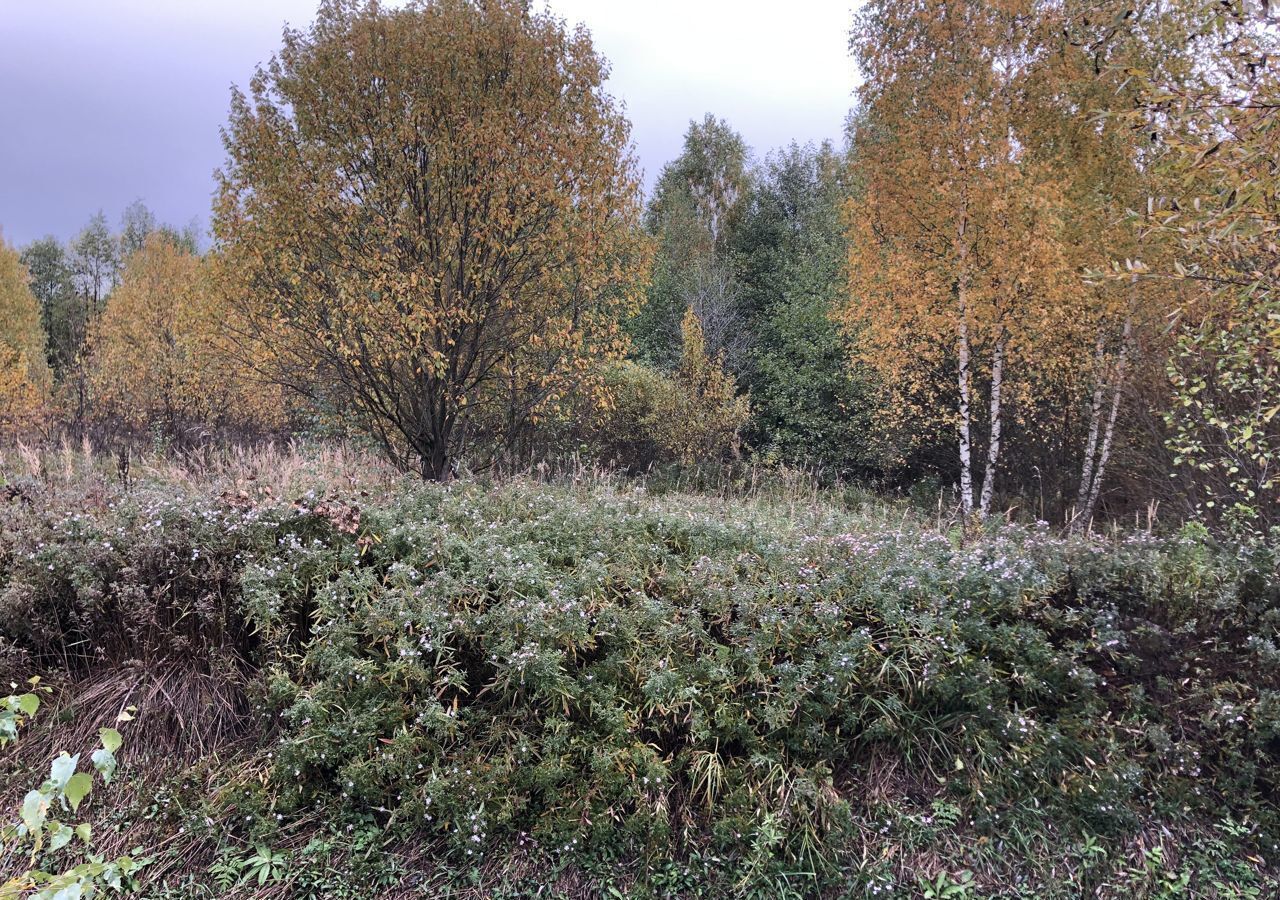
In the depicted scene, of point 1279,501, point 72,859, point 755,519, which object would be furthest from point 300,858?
point 1279,501

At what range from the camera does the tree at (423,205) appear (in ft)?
21.3

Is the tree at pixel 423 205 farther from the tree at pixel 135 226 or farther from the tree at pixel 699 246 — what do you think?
the tree at pixel 135 226

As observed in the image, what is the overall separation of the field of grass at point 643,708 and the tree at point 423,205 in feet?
10.9

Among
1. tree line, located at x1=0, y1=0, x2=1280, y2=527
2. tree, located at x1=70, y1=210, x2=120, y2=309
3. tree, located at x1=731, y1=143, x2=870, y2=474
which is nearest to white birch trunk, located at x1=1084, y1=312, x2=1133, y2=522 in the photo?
tree line, located at x1=0, y1=0, x2=1280, y2=527

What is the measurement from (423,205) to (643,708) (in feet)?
18.7

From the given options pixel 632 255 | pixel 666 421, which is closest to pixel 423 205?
pixel 632 255

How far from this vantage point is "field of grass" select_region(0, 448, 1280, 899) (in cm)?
263

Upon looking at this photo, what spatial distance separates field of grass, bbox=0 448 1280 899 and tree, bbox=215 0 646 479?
3.33 m

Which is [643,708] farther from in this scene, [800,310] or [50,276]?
[50,276]

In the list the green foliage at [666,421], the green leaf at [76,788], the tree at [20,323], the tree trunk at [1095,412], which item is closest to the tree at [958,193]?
the tree trunk at [1095,412]

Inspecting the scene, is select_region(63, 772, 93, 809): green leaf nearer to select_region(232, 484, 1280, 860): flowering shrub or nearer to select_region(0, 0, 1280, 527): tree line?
select_region(232, 484, 1280, 860): flowering shrub

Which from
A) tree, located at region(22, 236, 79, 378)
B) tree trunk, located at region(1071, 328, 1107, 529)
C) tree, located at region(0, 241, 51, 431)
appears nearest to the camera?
→ tree trunk, located at region(1071, 328, 1107, 529)

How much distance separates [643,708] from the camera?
3.04 metres

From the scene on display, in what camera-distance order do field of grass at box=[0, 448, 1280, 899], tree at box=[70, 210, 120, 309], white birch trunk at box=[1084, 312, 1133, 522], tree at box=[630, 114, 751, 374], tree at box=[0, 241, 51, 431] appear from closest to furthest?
field of grass at box=[0, 448, 1280, 899]
white birch trunk at box=[1084, 312, 1133, 522]
tree at box=[0, 241, 51, 431]
tree at box=[630, 114, 751, 374]
tree at box=[70, 210, 120, 309]
